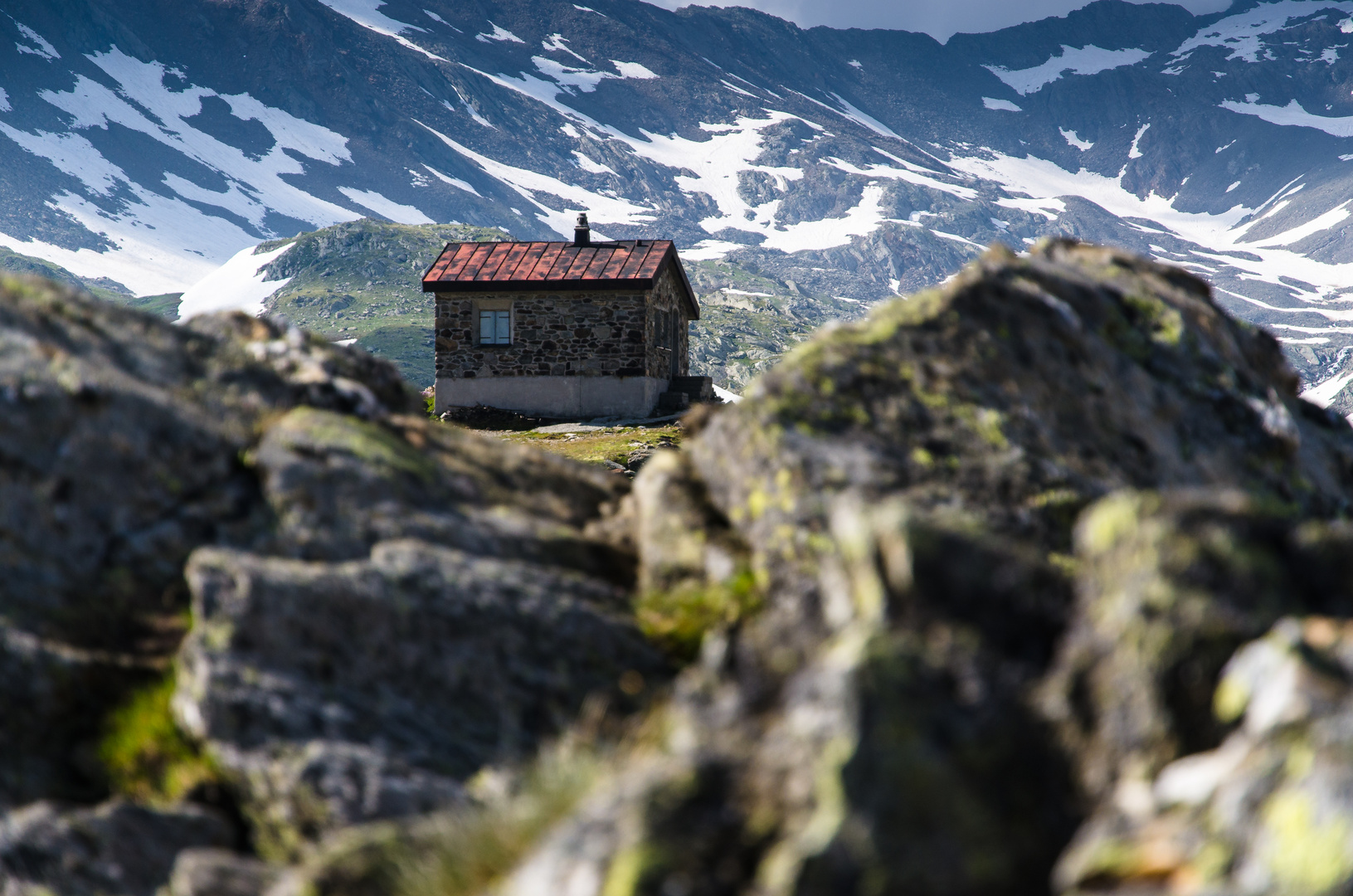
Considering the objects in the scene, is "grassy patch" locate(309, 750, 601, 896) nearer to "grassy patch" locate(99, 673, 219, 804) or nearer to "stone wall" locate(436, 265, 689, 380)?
"grassy patch" locate(99, 673, 219, 804)

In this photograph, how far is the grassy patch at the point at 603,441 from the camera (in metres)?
23.0

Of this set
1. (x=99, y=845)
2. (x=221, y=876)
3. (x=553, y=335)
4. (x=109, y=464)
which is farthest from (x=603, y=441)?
(x=221, y=876)

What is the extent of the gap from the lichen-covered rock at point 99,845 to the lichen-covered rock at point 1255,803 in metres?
3.66

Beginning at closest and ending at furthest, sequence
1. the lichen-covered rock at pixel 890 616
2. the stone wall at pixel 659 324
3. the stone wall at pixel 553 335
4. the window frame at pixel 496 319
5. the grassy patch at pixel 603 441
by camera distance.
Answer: the lichen-covered rock at pixel 890 616, the grassy patch at pixel 603 441, the stone wall at pixel 553 335, the window frame at pixel 496 319, the stone wall at pixel 659 324

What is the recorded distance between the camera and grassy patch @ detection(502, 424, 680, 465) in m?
23.0

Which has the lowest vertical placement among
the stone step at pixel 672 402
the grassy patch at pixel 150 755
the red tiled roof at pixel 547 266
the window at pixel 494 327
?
the stone step at pixel 672 402

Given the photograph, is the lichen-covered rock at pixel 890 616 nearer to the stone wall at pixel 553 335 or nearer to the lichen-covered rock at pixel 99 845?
the lichen-covered rock at pixel 99 845

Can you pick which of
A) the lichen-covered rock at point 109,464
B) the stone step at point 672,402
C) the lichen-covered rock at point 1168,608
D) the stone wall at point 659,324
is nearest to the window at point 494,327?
the stone wall at point 659,324

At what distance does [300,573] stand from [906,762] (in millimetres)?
3234

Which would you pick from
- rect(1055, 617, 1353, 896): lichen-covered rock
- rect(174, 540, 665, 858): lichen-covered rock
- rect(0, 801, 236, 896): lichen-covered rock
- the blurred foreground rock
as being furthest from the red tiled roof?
rect(1055, 617, 1353, 896): lichen-covered rock

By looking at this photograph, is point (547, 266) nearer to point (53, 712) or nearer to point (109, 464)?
point (109, 464)

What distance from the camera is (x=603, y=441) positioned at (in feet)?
90.0

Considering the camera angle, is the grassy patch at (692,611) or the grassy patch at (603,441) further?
the grassy patch at (603,441)

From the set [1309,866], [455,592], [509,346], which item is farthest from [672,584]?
[509,346]
